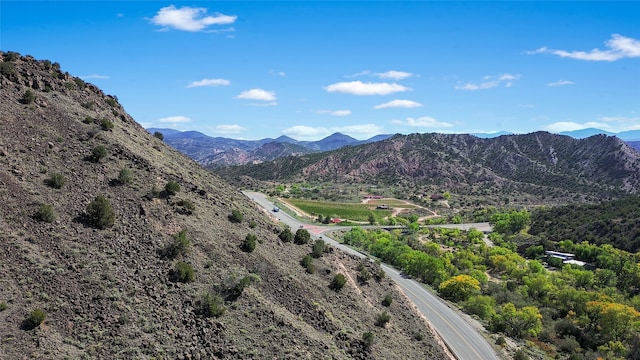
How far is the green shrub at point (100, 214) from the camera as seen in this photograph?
2775 centimetres

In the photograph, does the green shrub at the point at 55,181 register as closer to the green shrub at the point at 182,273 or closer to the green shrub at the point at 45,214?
the green shrub at the point at 45,214

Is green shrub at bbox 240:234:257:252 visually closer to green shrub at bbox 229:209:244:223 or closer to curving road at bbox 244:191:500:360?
green shrub at bbox 229:209:244:223

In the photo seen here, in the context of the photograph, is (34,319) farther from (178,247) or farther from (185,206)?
(185,206)

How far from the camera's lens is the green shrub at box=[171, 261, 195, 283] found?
27484 millimetres

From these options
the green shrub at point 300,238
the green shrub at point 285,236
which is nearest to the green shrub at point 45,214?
the green shrub at point 285,236

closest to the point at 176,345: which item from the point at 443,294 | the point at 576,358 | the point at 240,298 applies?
the point at 240,298

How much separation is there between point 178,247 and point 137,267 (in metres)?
3.29

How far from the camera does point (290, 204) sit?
469ft

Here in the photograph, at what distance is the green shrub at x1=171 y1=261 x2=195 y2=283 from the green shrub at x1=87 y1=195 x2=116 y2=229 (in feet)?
18.2

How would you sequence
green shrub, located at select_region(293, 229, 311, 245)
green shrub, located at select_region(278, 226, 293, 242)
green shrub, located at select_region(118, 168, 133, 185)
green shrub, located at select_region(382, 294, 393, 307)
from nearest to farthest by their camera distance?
green shrub, located at select_region(118, 168, 133, 185)
green shrub, located at select_region(382, 294, 393, 307)
green shrub, located at select_region(278, 226, 293, 242)
green shrub, located at select_region(293, 229, 311, 245)

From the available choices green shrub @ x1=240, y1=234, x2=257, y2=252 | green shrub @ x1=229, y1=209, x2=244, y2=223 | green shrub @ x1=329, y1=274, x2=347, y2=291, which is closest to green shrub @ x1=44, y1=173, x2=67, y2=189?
green shrub @ x1=229, y1=209, x2=244, y2=223

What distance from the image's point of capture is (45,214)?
85.1ft

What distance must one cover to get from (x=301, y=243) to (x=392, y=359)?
14897 mm

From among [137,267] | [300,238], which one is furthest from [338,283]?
[137,267]
